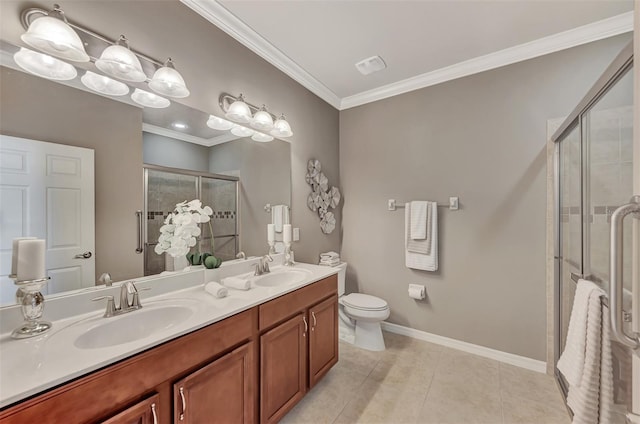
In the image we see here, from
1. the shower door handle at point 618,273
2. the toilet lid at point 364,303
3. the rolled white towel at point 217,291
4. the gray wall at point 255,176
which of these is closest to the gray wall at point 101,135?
the rolled white towel at point 217,291

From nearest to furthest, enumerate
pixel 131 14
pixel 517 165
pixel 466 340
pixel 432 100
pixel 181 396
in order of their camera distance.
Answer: pixel 181 396 → pixel 131 14 → pixel 517 165 → pixel 466 340 → pixel 432 100

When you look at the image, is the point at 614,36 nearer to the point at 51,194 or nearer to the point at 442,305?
the point at 442,305

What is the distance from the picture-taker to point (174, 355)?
0.96 m

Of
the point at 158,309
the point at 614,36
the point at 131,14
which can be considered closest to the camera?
the point at 158,309

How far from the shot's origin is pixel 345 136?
301 centimetres

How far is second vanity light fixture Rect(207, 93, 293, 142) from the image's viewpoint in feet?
5.84

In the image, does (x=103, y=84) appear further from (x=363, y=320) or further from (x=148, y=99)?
(x=363, y=320)

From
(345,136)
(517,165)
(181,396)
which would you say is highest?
(345,136)

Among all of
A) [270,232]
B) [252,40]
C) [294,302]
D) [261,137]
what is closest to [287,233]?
[270,232]

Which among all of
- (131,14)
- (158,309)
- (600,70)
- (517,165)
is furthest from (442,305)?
(131,14)

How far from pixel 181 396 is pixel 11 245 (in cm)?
86

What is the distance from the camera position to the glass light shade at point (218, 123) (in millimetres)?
1707

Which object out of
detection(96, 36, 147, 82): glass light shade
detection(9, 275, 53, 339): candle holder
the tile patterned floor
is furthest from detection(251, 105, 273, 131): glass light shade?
the tile patterned floor

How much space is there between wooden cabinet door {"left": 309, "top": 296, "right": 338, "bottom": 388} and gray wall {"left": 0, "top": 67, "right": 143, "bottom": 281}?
1.10 metres
